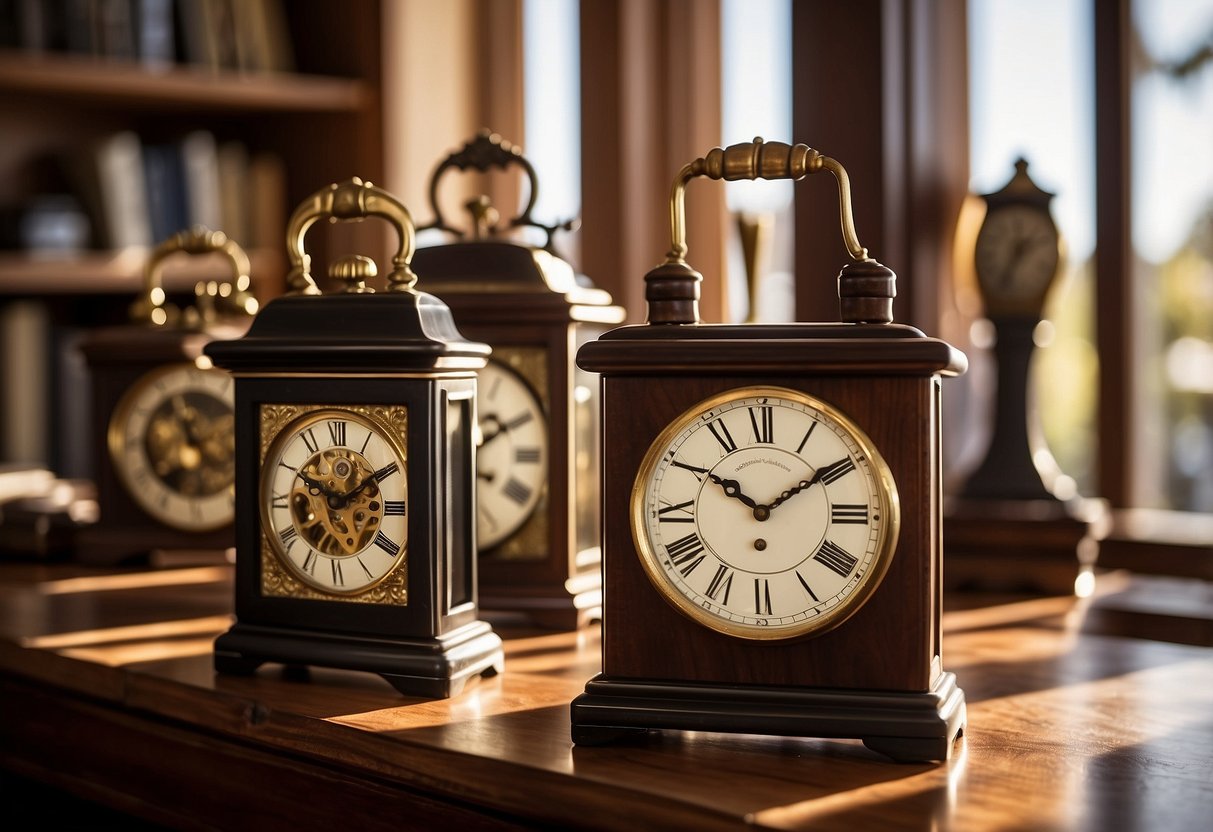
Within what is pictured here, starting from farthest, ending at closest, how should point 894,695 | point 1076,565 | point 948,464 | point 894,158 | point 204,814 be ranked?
point 948,464 < point 894,158 < point 1076,565 < point 204,814 < point 894,695

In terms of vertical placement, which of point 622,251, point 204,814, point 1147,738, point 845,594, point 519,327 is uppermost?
point 622,251

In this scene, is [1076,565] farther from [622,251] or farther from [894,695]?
[622,251]

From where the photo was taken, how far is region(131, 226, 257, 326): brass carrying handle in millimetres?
1783

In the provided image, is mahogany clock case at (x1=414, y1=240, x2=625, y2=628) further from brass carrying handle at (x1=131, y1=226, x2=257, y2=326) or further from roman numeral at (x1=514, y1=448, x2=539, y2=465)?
brass carrying handle at (x1=131, y1=226, x2=257, y2=326)

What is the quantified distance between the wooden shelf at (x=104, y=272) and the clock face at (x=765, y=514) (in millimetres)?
2337

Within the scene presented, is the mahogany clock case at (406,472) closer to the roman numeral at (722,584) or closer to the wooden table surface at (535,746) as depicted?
the wooden table surface at (535,746)

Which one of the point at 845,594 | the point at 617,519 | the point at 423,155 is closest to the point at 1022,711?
the point at 845,594

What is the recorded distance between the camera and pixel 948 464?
7.47ft

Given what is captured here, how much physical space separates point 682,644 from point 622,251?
5.67 feet

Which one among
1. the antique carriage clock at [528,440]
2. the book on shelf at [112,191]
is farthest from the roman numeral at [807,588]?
the book on shelf at [112,191]

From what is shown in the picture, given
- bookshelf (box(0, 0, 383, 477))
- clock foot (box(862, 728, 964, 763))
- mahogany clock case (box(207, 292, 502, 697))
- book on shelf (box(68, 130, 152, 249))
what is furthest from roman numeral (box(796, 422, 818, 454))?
book on shelf (box(68, 130, 152, 249))

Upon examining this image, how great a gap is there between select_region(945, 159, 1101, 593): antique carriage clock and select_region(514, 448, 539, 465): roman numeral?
0.64 m

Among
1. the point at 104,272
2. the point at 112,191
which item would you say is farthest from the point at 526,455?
the point at 112,191

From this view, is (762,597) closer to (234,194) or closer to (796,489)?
(796,489)
